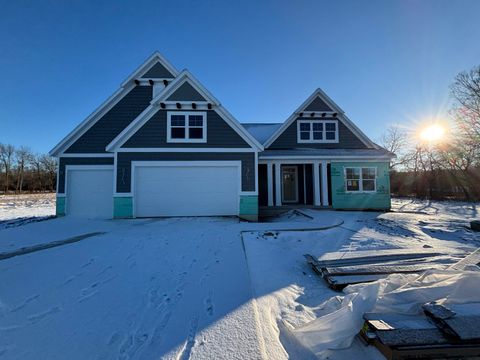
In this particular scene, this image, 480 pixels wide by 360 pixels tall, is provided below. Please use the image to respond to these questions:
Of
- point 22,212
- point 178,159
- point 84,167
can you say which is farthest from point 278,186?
point 22,212

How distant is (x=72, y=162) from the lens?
1120 centimetres

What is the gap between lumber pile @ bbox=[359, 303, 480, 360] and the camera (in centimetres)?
203

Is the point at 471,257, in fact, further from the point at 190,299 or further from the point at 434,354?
the point at 190,299

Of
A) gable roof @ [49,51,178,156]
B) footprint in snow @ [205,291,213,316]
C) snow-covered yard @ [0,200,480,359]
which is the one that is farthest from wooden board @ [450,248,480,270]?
gable roof @ [49,51,178,156]

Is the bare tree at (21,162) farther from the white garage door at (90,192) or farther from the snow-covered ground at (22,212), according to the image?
the white garage door at (90,192)

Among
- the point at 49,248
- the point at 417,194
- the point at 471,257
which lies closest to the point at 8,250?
the point at 49,248

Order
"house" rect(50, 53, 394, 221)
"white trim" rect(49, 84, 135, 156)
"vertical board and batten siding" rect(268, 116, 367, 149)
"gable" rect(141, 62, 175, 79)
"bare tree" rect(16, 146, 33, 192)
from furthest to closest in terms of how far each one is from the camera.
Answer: "bare tree" rect(16, 146, 33, 192), "vertical board and batten siding" rect(268, 116, 367, 149), "gable" rect(141, 62, 175, 79), "white trim" rect(49, 84, 135, 156), "house" rect(50, 53, 394, 221)

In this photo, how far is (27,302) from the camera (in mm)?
3148

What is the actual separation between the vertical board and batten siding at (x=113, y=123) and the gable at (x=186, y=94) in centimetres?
254

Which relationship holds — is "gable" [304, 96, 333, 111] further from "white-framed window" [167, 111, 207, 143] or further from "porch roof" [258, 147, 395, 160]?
"white-framed window" [167, 111, 207, 143]

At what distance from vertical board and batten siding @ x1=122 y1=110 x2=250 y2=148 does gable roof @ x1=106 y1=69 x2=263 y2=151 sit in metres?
0.15

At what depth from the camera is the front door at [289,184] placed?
1444cm

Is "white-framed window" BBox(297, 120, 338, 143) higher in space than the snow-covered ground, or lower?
higher

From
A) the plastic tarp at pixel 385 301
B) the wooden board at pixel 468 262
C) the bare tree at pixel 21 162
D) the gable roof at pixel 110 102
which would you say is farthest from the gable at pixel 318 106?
the bare tree at pixel 21 162
